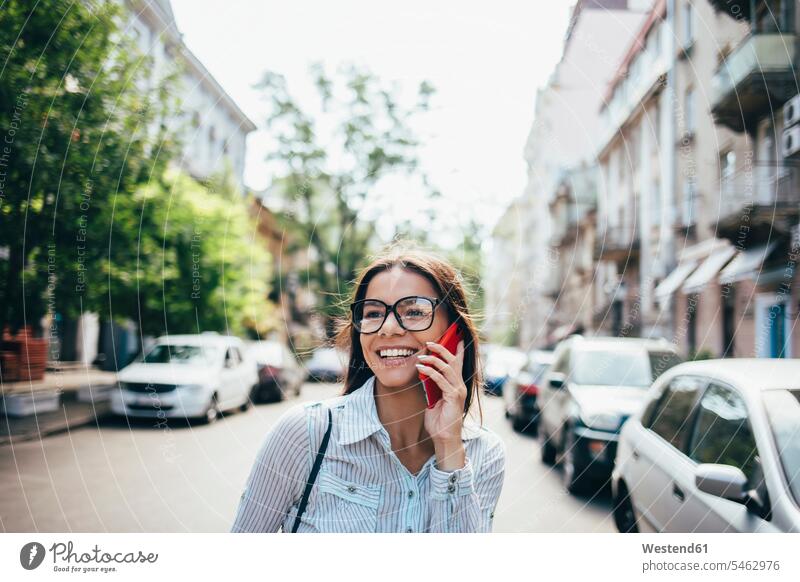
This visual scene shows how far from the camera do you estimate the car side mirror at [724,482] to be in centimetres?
243

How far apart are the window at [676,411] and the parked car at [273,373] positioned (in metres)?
6.68

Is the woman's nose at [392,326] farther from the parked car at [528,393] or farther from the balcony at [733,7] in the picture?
the parked car at [528,393]

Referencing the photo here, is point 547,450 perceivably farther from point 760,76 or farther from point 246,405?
point 760,76

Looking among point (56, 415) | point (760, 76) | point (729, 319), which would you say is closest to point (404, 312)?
point (760, 76)

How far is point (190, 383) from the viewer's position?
7.89 meters

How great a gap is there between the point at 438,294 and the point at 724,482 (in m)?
1.38

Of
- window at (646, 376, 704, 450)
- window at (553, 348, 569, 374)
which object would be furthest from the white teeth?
window at (553, 348, 569, 374)

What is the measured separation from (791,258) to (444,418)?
9.80ft

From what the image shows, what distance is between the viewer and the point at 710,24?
4.48 meters

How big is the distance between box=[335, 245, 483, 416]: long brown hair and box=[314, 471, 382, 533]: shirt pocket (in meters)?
0.38

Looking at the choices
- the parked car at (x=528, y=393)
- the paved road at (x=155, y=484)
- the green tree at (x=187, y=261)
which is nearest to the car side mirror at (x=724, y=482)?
the paved road at (x=155, y=484)

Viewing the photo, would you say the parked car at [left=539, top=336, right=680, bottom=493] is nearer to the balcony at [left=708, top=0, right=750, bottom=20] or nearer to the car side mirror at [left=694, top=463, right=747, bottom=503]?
the car side mirror at [left=694, top=463, right=747, bottom=503]
